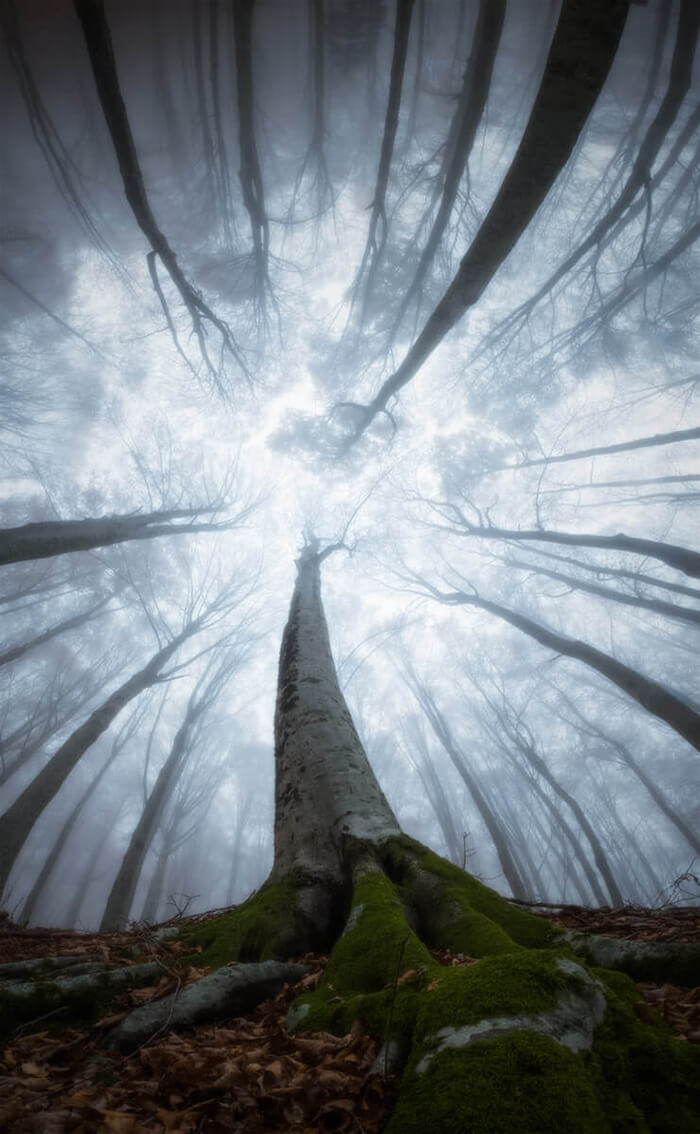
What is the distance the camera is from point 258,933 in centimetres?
268

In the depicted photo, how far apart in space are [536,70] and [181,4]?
3844 millimetres

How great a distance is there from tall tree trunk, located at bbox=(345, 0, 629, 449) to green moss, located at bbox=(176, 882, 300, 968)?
6.41m

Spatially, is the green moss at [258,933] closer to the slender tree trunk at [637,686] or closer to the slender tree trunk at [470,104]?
the slender tree trunk at [637,686]

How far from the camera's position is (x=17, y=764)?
56.0 ft

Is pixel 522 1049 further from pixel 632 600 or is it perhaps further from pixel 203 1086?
pixel 632 600

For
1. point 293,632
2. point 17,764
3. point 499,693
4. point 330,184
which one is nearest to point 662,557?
point 293,632

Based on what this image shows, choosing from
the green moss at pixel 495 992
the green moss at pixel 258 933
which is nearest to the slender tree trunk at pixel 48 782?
the green moss at pixel 258 933

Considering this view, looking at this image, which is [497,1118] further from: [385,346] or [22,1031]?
[385,346]

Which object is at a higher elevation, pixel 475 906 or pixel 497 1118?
pixel 475 906

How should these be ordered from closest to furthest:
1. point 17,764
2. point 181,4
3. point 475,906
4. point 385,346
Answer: point 475,906, point 181,4, point 385,346, point 17,764

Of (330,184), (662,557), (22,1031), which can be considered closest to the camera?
(22,1031)

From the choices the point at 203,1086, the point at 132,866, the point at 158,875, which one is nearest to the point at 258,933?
the point at 203,1086

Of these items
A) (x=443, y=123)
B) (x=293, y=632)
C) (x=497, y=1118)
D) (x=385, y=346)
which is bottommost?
(x=497, y=1118)

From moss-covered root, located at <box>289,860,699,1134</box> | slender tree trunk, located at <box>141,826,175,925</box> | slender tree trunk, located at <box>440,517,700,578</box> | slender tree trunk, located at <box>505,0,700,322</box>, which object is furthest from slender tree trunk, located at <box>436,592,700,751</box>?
slender tree trunk, located at <box>141,826,175,925</box>
